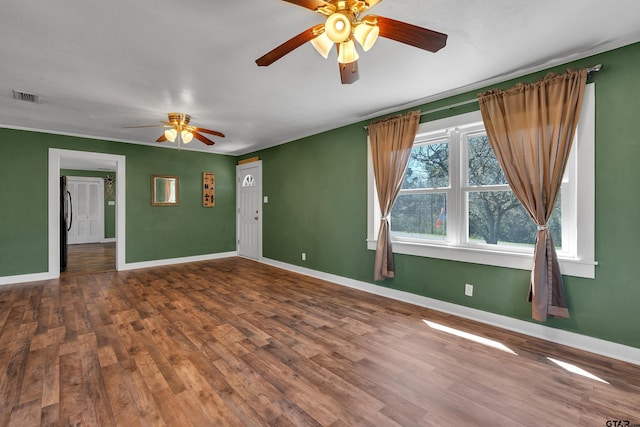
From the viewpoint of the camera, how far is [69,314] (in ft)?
10.5

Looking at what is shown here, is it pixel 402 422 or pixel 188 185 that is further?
pixel 188 185

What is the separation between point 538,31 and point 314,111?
2427 mm

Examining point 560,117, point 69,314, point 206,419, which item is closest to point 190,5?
point 206,419

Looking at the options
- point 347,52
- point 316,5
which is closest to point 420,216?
point 347,52

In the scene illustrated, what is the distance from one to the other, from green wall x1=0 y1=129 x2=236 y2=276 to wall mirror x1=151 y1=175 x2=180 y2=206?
91 millimetres

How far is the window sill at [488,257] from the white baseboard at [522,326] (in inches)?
20.3

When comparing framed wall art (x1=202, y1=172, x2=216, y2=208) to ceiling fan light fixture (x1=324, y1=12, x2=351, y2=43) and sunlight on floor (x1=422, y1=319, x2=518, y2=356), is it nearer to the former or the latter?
sunlight on floor (x1=422, y1=319, x2=518, y2=356)

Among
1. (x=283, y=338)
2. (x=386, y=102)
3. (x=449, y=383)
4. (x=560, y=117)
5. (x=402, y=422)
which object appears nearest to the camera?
(x=402, y=422)

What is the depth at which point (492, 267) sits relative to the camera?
9.71 ft

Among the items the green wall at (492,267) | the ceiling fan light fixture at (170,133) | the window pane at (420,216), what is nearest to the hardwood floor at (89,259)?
the ceiling fan light fixture at (170,133)

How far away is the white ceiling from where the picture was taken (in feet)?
6.15

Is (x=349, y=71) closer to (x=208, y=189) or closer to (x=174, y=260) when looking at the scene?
(x=208, y=189)

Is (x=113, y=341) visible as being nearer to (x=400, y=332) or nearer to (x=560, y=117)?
(x=400, y=332)

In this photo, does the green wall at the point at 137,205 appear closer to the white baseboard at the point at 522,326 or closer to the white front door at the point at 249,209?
the white front door at the point at 249,209
